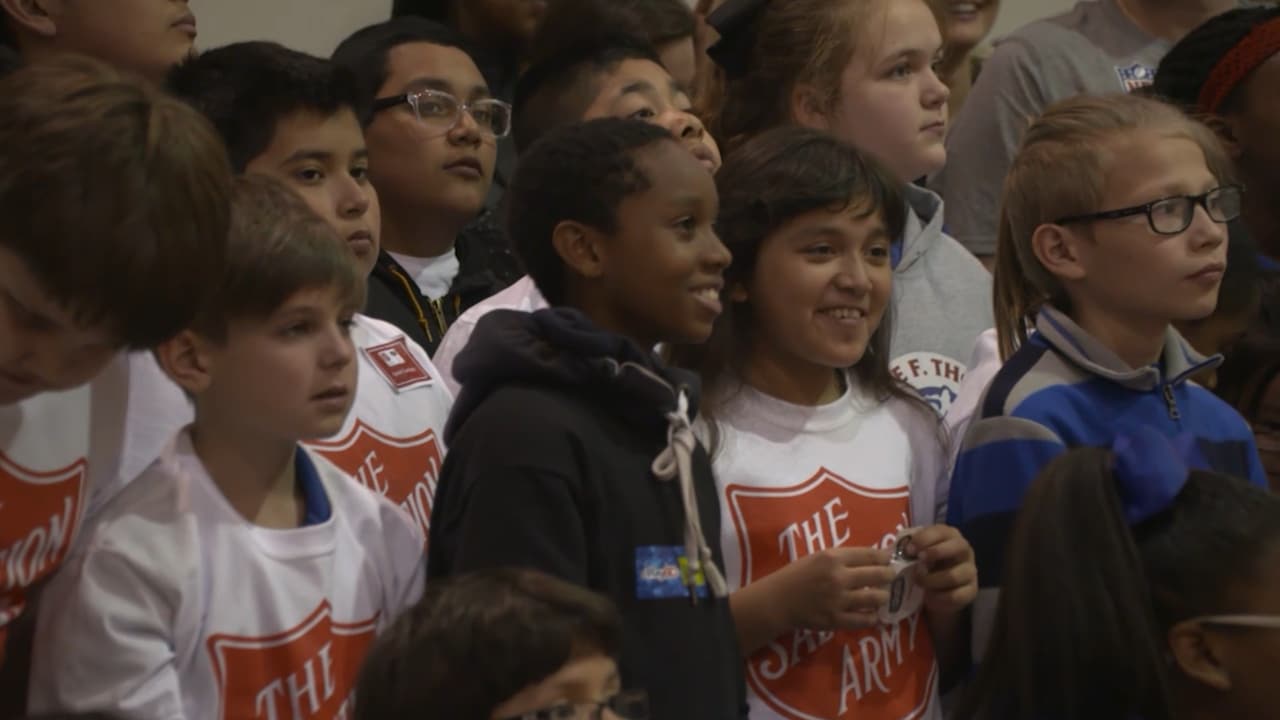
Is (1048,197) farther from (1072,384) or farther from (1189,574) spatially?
(1189,574)

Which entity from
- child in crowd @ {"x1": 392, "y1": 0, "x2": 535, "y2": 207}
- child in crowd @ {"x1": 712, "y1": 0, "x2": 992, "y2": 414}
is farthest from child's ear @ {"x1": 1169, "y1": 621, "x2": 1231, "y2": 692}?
child in crowd @ {"x1": 392, "y1": 0, "x2": 535, "y2": 207}

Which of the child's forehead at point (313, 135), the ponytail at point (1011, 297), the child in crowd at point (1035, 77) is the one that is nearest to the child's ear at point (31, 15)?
the child's forehead at point (313, 135)

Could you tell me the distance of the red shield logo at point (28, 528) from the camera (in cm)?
210

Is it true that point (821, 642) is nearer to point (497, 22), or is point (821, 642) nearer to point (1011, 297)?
point (1011, 297)

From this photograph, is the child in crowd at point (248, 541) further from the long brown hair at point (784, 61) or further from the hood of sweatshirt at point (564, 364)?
the long brown hair at point (784, 61)

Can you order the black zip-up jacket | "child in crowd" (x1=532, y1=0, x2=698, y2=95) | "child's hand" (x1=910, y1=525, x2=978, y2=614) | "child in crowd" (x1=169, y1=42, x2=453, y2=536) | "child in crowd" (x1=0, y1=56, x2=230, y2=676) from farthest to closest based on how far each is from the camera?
"child in crowd" (x1=532, y1=0, x2=698, y2=95), the black zip-up jacket, "child in crowd" (x1=169, y1=42, x2=453, y2=536), "child's hand" (x1=910, y1=525, x2=978, y2=614), "child in crowd" (x1=0, y1=56, x2=230, y2=676)

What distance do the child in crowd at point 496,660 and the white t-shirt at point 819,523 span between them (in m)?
0.61

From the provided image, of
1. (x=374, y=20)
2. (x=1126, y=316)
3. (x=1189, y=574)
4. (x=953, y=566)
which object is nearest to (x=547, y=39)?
(x=374, y=20)

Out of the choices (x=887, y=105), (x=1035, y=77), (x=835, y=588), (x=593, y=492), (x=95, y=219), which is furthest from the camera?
(x=1035, y=77)

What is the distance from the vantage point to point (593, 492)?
234 centimetres

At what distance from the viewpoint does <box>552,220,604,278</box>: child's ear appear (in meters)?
2.61

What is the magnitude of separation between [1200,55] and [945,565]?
185 cm

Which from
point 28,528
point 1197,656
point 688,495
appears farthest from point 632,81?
point 28,528

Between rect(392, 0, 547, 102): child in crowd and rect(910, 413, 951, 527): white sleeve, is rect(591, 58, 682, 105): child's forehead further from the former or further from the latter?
rect(910, 413, 951, 527): white sleeve
